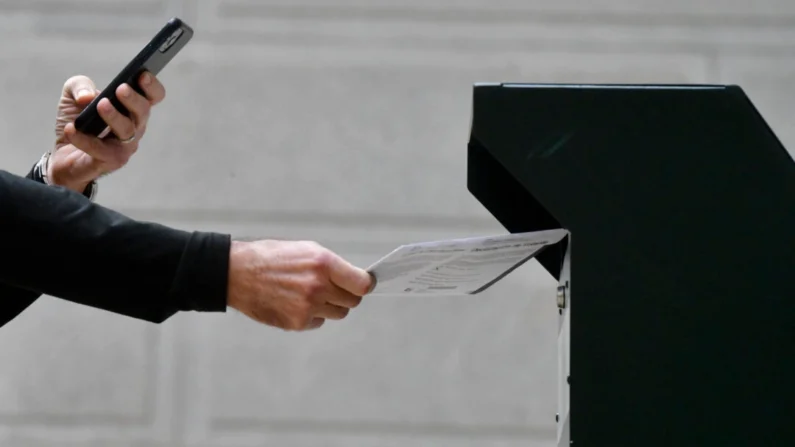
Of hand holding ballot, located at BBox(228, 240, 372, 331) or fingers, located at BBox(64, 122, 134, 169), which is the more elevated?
fingers, located at BBox(64, 122, 134, 169)

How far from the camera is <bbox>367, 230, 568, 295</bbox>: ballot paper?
62 cm

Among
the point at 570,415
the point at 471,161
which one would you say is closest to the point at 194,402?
the point at 471,161

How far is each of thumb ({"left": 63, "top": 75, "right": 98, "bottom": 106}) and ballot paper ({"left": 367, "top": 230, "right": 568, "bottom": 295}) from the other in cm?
55

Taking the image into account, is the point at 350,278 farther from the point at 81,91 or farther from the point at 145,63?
the point at 81,91

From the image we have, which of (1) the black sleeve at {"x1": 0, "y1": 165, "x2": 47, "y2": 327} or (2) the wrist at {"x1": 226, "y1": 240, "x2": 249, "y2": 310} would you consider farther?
(1) the black sleeve at {"x1": 0, "y1": 165, "x2": 47, "y2": 327}

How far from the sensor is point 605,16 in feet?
5.17

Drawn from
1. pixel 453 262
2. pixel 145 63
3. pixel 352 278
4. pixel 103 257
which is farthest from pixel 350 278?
pixel 145 63

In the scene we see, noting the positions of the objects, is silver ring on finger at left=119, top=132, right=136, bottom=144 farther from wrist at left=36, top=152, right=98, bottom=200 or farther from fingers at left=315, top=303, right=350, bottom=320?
fingers at left=315, top=303, right=350, bottom=320

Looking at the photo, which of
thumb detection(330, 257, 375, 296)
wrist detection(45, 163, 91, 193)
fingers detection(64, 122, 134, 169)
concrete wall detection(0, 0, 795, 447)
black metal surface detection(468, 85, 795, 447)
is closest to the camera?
Result: black metal surface detection(468, 85, 795, 447)

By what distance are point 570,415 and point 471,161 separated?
283 mm

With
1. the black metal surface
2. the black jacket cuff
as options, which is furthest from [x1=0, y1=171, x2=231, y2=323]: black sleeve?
the black metal surface

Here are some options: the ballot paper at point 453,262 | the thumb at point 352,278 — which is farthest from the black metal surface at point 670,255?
the thumb at point 352,278

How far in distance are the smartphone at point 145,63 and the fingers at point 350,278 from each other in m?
0.31

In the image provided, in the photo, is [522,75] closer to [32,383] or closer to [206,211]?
[206,211]
